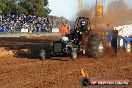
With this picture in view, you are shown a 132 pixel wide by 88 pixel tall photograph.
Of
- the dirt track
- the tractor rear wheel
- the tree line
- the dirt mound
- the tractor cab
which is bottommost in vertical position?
the dirt track

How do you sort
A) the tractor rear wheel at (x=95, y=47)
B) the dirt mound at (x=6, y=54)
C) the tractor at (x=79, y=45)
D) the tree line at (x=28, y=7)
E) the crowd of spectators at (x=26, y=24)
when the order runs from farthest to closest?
the tree line at (x=28, y=7), the crowd of spectators at (x=26, y=24), the dirt mound at (x=6, y=54), the tractor rear wheel at (x=95, y=47), the tractor at (x=79, y=45)

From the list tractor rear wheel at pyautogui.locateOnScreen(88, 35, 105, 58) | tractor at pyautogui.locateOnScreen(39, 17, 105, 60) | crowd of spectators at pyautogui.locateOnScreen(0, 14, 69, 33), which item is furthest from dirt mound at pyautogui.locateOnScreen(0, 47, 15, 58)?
crowd of spectators at pyautogui.locateOnScreen(0, 14, 69, 33)

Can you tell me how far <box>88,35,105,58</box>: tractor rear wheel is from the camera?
58.1ft

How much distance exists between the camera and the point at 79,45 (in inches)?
695

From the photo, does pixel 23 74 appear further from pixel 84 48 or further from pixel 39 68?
pixel 84 48

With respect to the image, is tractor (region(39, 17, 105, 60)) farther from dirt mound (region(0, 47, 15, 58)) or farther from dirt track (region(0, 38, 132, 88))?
dirt mound (region(0, 47, 15, 58))

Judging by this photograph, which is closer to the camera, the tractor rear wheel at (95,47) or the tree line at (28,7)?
the tractor rear wheel at (95,47)

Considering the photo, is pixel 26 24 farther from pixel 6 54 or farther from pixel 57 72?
pixel 57 72

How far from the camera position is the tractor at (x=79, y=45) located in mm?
17391

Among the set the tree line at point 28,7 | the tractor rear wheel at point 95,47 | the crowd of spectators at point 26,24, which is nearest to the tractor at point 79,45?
the tractor rear wheel at point 95,47

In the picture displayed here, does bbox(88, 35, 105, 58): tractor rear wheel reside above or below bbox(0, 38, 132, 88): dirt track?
above

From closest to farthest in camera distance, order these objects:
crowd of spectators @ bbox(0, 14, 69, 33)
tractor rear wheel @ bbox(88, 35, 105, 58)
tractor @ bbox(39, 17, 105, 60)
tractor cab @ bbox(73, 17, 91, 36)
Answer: tractor @ bbox(39, 17, 105, 60) → tractor rear wheel @ bbox(88, 35, 105, 58) → tractor cab @ bbox(73, 17, 91, 36) → crowd of spectators @ bbox(0, 14, 69, 33)

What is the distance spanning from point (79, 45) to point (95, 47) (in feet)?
2.54

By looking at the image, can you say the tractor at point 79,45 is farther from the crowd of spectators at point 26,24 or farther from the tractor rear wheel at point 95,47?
the crowd of spectators at point 26,24
